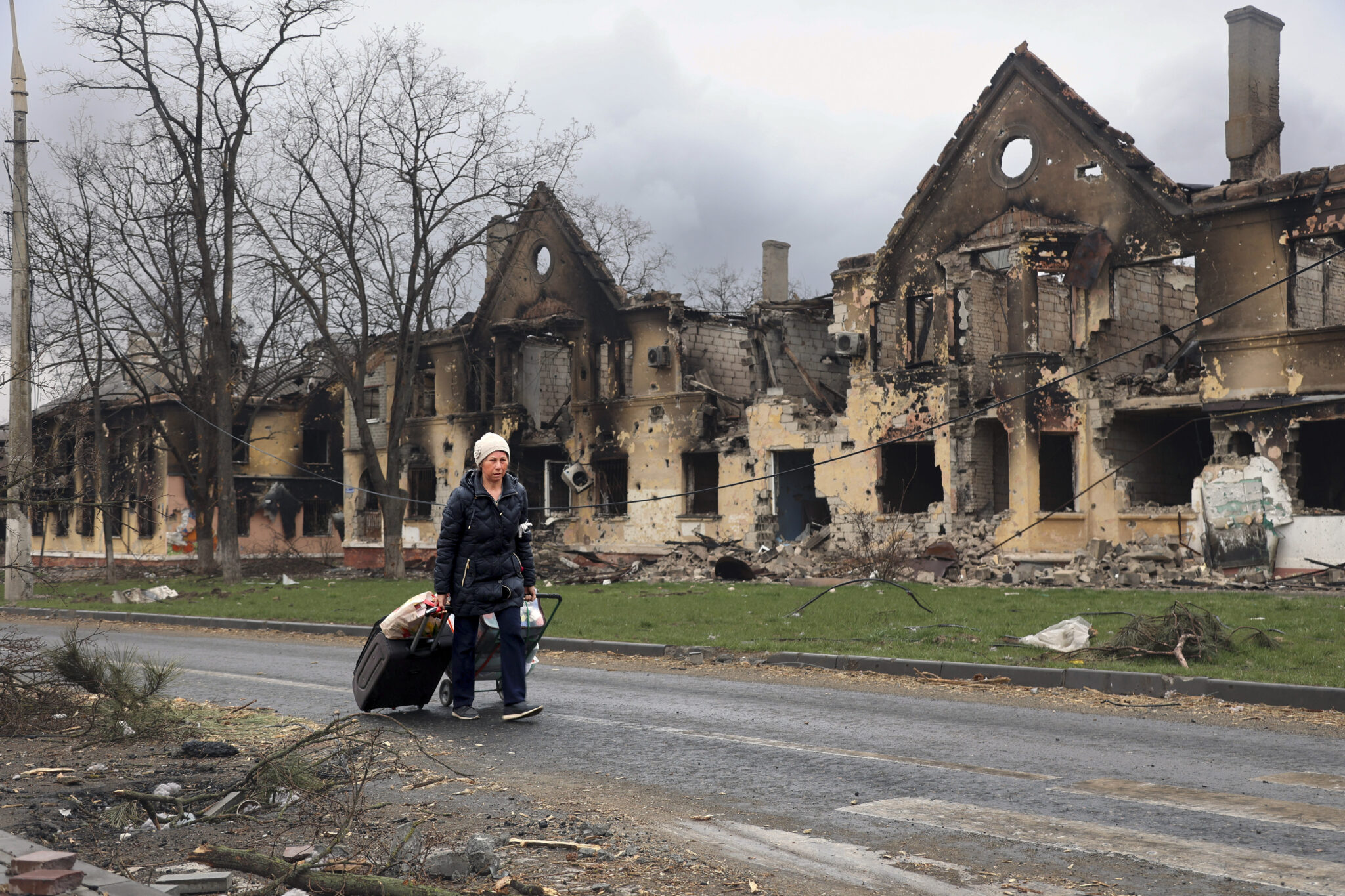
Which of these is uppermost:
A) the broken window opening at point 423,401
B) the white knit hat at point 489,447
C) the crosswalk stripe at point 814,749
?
the broken window opening at point 423,401

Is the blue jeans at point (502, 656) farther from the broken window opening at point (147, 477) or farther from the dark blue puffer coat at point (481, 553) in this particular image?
the broken window opening at point (147, 477)

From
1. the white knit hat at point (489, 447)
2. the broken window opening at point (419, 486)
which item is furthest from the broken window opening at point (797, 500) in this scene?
the white knit hat at point (489, 447)

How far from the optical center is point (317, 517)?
48469mm

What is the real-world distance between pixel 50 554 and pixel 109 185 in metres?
22.2

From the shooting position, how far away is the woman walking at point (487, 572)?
8422 millimetres

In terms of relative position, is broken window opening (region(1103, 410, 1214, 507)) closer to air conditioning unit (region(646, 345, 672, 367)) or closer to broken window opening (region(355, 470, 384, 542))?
air conditioning unit (region(646, 345, 672, 367))

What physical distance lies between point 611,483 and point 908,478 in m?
9.04

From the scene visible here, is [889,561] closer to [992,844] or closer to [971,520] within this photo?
[971,520]

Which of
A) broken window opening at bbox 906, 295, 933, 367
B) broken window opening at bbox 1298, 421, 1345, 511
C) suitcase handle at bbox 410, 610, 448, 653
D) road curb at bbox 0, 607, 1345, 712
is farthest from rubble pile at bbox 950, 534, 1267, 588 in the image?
suitcase handle at bbox 410, 610, 448, 653

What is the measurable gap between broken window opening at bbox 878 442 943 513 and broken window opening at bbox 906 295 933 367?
208 cm

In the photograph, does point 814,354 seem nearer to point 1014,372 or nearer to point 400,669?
point 1014,372

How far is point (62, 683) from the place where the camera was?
8.52 m

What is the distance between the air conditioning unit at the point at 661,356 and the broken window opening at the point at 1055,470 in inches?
383

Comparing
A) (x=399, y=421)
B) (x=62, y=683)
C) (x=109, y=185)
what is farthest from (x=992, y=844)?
(x=109, y=185)
